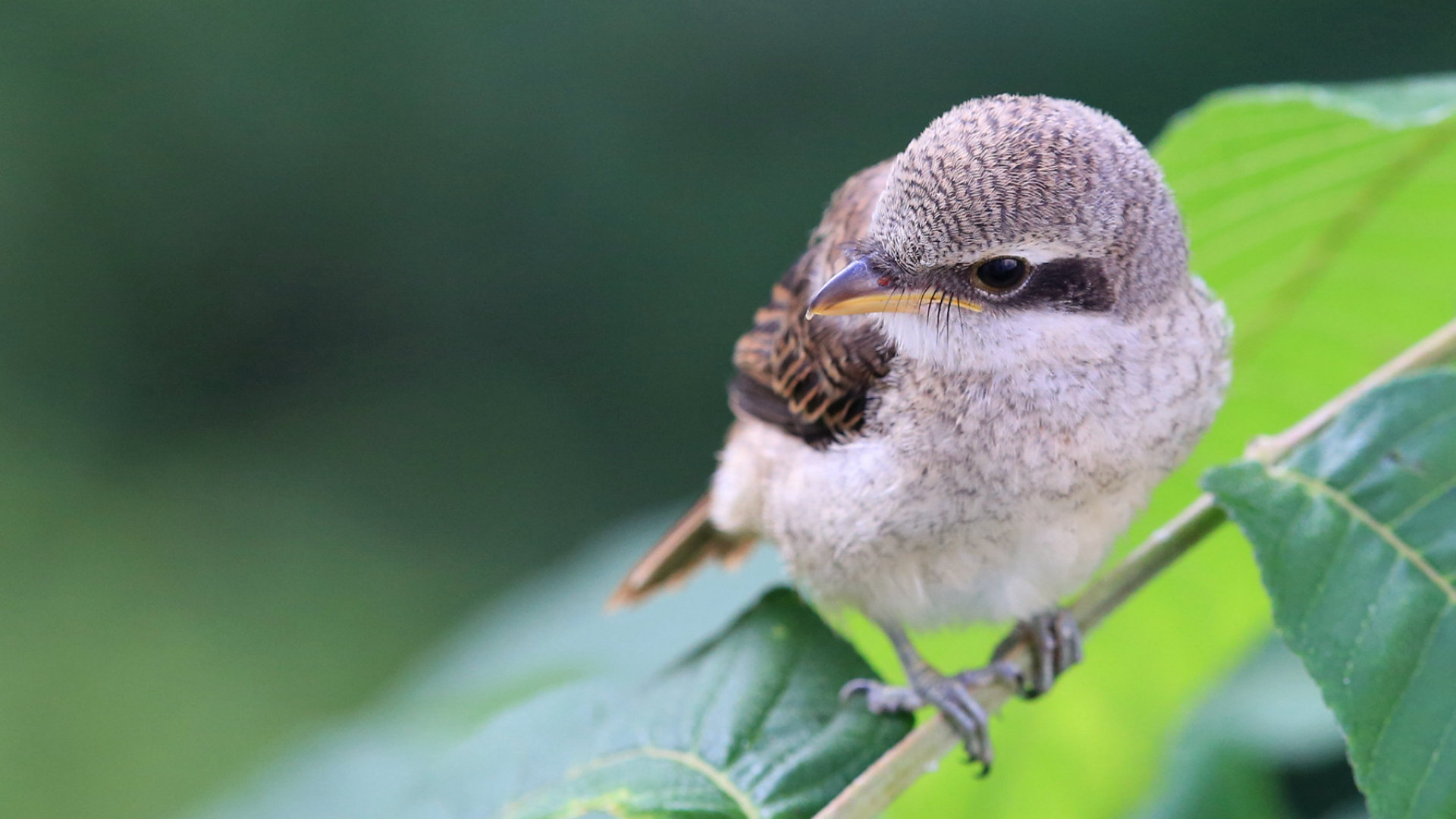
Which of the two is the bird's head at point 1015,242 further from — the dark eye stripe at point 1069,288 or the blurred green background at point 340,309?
the blurred green background at point 340,309

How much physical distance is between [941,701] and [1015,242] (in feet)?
2.15

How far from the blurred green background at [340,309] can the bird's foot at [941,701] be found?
419 cm

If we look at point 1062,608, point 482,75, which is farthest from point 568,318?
point 1062,608

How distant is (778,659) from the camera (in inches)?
62.4

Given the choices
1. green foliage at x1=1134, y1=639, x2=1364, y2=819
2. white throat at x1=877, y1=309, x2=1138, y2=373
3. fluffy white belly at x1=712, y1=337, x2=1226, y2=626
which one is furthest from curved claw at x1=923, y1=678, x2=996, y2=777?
white throat at x1=877, y1=309, x2=1138, y2=373

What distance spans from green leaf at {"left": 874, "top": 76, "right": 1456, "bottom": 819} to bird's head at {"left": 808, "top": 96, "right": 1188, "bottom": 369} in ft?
0.43

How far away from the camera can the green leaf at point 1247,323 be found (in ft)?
5.31

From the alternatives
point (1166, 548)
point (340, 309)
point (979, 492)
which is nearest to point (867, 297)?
point (979, 492)

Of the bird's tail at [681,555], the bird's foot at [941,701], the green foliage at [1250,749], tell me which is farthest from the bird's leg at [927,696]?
the bird's tail at [681,555]

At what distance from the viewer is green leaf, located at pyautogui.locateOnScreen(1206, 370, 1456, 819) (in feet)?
4.09

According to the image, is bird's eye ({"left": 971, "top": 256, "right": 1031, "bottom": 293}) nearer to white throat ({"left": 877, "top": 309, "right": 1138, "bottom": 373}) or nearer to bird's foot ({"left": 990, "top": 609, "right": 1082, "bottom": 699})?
white throat ({"left": 877, "top": 309, "right": 1138, "bottom": 373})

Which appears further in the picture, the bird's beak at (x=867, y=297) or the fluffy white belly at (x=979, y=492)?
the fluffy white belly at (x=979, y=492)

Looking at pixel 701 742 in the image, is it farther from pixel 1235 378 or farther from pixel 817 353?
pixel 1235 378

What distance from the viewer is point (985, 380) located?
171 cm
